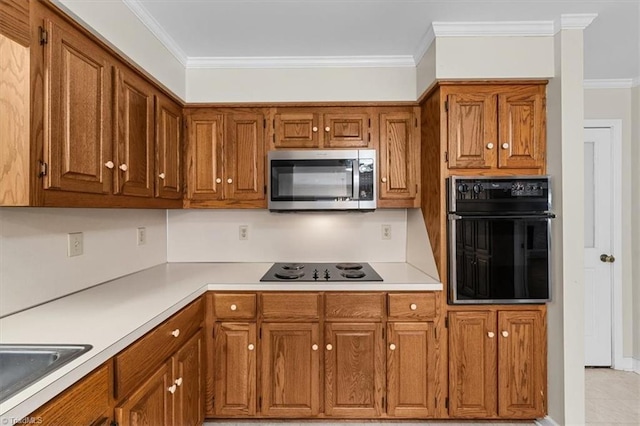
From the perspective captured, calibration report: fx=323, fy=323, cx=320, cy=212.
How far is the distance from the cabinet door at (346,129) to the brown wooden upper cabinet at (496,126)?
60 cm

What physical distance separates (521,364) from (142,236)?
8.82 feet

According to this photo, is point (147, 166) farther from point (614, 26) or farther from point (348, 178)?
point (614, 26)

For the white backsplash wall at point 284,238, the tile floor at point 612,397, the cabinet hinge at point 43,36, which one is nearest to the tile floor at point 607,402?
the tile floor at point 612,397

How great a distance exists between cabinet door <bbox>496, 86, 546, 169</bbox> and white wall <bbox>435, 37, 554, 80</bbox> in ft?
0.46

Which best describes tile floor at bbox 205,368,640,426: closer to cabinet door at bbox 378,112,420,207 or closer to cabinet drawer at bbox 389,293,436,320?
cabinet drawer at bbox 389,293,436,320

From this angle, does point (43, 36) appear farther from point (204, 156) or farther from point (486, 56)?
point (486, 56)

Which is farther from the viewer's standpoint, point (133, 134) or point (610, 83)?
point (610, 83)

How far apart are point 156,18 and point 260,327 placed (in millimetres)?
1966

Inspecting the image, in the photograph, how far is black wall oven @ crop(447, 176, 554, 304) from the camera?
6.46 feet

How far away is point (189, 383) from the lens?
5.73ft

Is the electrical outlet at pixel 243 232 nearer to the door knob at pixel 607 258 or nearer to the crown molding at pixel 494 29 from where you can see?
the crown molding at pixel 494 29

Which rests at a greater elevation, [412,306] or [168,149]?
[168,149]

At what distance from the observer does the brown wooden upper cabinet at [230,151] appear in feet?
7.96

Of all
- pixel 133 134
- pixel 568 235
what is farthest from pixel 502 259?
pixel 133 134
